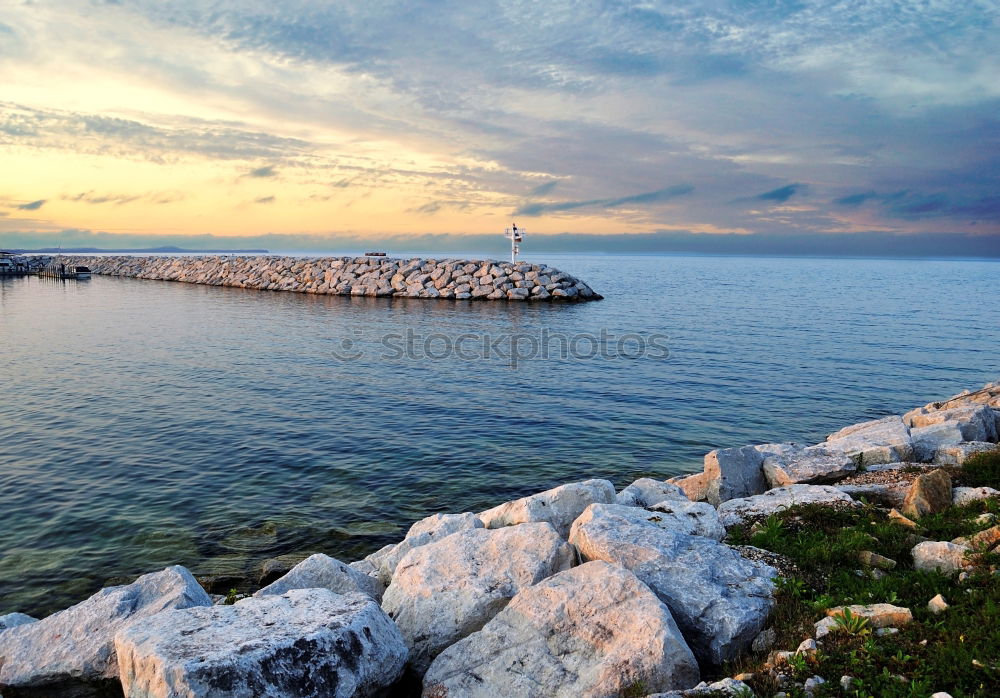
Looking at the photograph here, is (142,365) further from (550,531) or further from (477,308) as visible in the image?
(477,308)

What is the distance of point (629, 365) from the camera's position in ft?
109

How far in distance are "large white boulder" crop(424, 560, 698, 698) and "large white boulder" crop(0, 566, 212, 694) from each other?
379cm

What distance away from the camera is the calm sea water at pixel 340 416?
551 inches

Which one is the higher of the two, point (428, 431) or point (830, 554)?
point (830, 554)

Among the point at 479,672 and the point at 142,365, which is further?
the point at 142,365

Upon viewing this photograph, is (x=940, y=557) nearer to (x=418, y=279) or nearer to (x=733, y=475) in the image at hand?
(x=733, y=475)

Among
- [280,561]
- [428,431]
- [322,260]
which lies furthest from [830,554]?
[322,260]

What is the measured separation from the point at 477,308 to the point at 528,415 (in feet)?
118

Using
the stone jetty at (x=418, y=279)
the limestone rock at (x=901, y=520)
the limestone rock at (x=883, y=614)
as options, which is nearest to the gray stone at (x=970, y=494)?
the limestone rock at (x=901, y=520)

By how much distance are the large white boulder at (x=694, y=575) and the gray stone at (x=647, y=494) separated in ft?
8.01

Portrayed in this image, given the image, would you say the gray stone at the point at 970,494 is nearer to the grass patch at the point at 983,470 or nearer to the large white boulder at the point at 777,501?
the grass patch at the point at 983,470

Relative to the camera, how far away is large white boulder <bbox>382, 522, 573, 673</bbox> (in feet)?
25.4

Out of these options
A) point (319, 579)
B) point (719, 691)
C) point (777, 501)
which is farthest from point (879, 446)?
point (319, 579)

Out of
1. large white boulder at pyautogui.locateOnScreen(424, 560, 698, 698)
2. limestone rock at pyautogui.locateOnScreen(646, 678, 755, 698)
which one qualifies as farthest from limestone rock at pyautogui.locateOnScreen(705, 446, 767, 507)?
limestone rock at pyautogui.locateOnScreen(646, 678, 755, 698)
